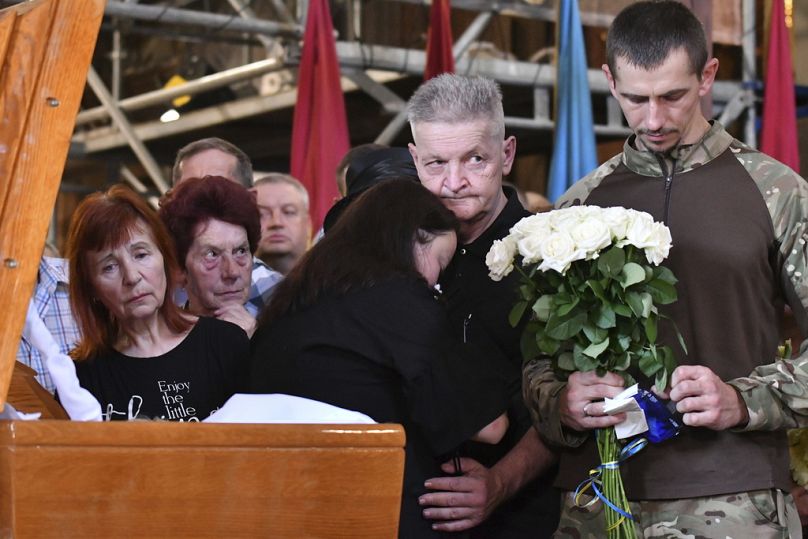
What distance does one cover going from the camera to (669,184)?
8.83 feet

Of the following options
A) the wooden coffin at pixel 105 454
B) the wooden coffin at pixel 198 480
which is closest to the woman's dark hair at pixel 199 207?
the wooden coffin at pixel 105 454

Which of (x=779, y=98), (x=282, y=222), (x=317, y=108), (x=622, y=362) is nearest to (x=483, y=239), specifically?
(x=622, y=362)

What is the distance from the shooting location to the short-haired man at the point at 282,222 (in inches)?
195

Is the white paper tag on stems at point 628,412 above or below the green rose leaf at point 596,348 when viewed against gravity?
below

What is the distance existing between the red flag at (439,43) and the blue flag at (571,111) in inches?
22.3

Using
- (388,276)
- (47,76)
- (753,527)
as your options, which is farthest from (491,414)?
(47,76)

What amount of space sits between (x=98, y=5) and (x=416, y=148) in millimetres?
1329

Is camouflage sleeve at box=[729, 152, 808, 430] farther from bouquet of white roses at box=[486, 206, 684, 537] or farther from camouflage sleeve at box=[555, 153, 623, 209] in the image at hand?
camouflage sleeve at box=[555, 153, 623, 209]

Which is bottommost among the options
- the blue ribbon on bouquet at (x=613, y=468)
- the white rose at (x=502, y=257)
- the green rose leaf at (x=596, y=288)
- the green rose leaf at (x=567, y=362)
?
the blue ribbon on bouquet at (x=613, y=468)

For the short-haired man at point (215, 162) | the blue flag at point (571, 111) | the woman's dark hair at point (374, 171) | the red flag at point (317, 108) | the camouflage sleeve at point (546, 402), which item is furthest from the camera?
the blue flag at point (571, 111)

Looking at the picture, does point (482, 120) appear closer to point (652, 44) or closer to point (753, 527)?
point (652, 44)

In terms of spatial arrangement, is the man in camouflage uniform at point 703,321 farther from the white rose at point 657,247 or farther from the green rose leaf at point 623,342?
the white rose at point 657,247

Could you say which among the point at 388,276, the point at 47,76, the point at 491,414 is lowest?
the point at 491,414

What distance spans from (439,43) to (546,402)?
394 cm
